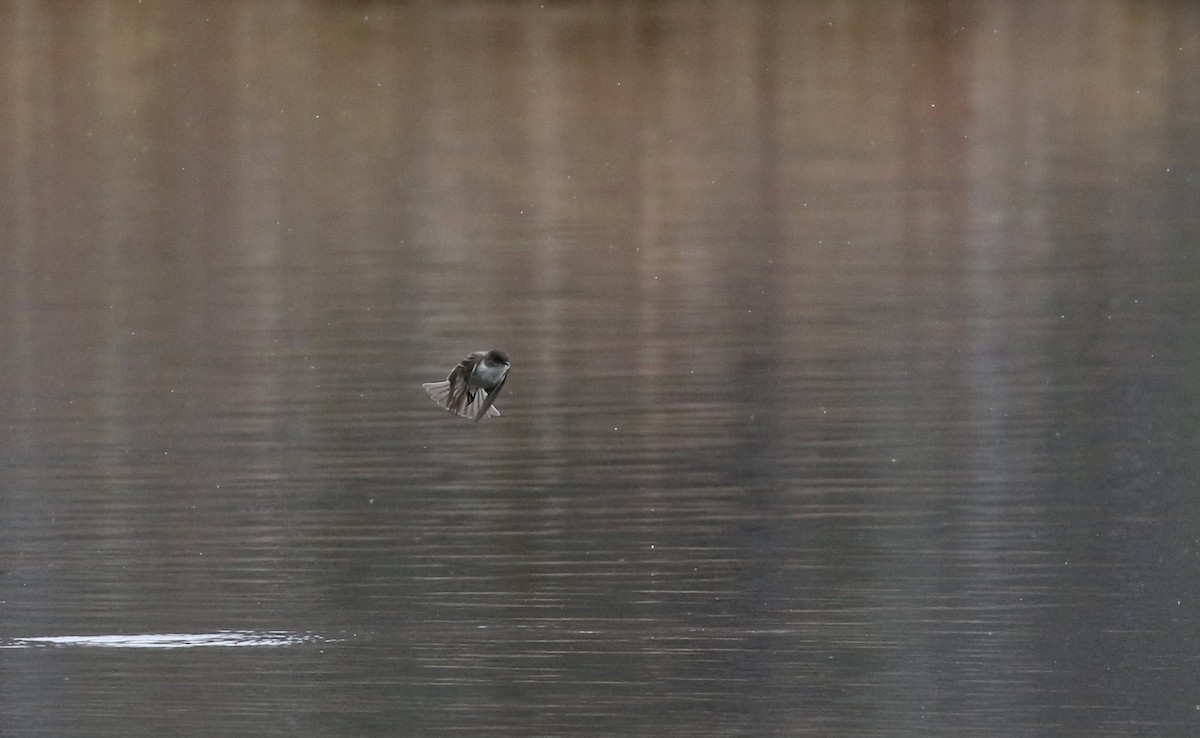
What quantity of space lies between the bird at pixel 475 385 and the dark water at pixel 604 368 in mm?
315

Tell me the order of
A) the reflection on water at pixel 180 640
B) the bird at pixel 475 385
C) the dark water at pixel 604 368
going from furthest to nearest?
the bird at pixel 475 385
the reflection on water at pixel 180 640
the dark water at pixel 604 368

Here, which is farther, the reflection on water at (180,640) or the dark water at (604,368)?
the reflection on water at (180,640)

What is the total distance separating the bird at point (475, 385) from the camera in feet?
17.3

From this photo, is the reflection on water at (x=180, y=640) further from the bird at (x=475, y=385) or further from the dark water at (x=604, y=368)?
the bird at (x=475, y=385)

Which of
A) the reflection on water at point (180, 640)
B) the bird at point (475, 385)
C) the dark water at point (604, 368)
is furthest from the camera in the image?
the bird at point (475, 385)

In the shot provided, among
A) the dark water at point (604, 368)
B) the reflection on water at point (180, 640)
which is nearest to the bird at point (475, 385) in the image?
the dark water at point (604, 368)

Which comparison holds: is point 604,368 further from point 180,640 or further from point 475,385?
point 180,640

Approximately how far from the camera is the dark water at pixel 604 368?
430 cm

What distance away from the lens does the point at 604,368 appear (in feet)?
23.5

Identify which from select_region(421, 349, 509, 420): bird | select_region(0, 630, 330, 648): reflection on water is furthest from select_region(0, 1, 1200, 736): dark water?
select_region(421, 349, 509, 420): bird

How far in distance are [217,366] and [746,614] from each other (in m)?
3.31

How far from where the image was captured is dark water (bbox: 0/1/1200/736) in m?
4.30

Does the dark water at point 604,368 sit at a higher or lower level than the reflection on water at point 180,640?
higher

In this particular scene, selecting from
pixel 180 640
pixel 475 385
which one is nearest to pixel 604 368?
pixel 475 385
